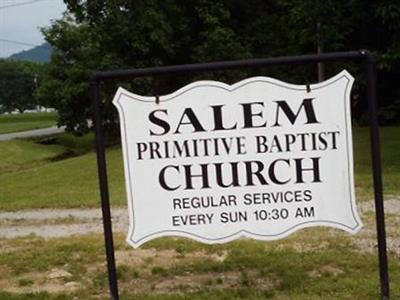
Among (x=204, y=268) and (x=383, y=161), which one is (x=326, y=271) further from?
(x=383, y=161)

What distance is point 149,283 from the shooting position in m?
5.74

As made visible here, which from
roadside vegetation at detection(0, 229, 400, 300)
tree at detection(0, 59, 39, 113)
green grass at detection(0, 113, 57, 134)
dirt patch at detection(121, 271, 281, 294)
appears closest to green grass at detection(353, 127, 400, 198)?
roadside vegetation at detection(0, 229, 400, 300)

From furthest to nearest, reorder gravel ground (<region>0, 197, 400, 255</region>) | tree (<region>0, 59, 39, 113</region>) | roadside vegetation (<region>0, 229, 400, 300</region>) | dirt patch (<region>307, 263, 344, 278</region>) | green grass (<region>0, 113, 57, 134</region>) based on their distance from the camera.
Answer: tree (<region>0, 59, 39, 113</region>)
green grass (<region>0, 113, 57, 134</region>)
gravel ground (<region>0, 197, 400, 255</region>)
dirt patch (<region>307, 263, 344, 278</region>)
roadside vegetation (<region>0, 229, 400, 300</region>)

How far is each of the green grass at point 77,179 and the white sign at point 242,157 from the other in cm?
578

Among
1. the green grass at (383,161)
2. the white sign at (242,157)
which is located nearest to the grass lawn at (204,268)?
Answer: the white sign at (242,157)

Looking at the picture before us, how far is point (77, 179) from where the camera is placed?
1641cm

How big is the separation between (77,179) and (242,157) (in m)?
12.0

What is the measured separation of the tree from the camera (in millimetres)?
112562

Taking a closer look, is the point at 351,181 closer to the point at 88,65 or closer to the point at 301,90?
the point at 301,90

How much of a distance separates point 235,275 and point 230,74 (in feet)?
56.9

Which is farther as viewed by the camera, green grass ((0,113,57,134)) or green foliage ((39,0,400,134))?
green grass ((0,113,57,134))

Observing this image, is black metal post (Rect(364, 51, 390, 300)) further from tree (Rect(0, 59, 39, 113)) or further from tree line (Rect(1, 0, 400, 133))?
tree (Rect(0, 59, 39, 113))

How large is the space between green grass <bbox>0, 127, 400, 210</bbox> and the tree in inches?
3451

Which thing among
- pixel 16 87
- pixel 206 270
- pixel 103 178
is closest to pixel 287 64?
pixel 103 178
